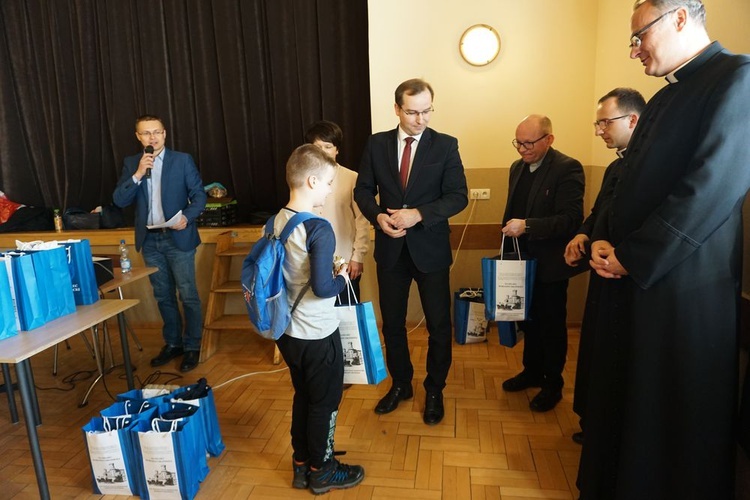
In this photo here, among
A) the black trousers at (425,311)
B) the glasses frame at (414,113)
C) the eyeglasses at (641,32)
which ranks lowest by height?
the black trousers at (425,311)

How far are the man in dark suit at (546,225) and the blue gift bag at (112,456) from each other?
187 cm

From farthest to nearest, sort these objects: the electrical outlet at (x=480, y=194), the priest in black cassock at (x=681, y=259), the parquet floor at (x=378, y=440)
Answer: the electrical outlet at (x=480, y=194) → the parquet floor at (x=378, y=440) → the priest in black cassock at (x=681, y=259)

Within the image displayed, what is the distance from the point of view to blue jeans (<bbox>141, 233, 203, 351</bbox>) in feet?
10.5

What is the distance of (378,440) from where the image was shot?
7.54ft

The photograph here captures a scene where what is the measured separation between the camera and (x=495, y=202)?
11.6 ft

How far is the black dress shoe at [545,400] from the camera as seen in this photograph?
97.7 inches

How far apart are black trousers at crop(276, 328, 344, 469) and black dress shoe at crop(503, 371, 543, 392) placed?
1217 millimetres

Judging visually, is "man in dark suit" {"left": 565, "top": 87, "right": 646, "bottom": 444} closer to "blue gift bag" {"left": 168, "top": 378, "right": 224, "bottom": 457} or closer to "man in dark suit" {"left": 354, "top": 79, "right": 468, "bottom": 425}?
"man in dark suit" {"left": 354, "top": 79, "right": 468, "bottom": 425}

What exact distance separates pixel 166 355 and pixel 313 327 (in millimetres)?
2015

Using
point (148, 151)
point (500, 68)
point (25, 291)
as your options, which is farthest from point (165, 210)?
point (500, 68)

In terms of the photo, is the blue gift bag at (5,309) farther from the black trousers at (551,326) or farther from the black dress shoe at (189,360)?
the black trousers at (551,326)

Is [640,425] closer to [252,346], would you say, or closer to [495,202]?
[495,202]

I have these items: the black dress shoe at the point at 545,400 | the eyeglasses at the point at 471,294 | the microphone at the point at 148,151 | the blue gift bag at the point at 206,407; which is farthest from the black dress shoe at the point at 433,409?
the microphone at the point at 148,151

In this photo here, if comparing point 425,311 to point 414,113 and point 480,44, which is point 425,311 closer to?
point 414,113
